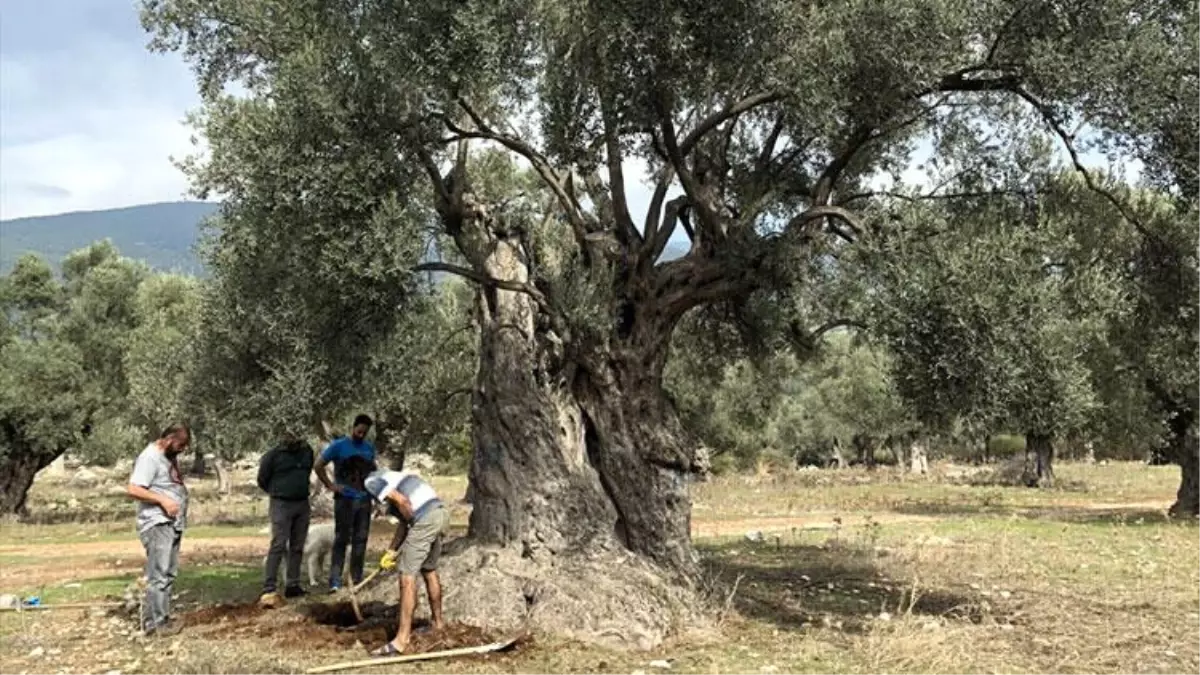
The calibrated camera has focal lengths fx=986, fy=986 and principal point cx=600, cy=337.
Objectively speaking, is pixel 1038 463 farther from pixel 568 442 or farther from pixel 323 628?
pixel 323 628

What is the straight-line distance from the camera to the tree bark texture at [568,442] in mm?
12117

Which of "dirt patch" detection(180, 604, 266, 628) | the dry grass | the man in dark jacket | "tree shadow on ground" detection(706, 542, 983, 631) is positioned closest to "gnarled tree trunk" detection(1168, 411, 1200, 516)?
the dry grass

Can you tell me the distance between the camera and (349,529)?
1416cm

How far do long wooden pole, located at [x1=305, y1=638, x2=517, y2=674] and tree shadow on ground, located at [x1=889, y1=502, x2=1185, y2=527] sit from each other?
20.1 meters

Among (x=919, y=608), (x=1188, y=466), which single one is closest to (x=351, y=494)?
(x=919, y=608)

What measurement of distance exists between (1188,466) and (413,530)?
974 inches

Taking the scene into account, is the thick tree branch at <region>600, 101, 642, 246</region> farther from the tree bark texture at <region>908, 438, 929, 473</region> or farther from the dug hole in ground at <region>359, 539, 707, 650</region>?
the tree bark texture at <region>908, 438, 929, 473</region>

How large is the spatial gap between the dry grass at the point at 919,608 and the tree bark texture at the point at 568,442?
57.2 inches

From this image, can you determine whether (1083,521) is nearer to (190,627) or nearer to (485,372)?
(485,372)

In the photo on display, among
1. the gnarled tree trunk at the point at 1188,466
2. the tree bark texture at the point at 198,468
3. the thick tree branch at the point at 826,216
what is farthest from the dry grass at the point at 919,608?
the tree bark texture at the point at 198,468

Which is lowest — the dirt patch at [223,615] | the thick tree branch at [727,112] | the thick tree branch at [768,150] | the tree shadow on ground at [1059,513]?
the tree shadow on ground at [1059,513]

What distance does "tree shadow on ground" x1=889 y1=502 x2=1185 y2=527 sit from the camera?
2514 centimetres

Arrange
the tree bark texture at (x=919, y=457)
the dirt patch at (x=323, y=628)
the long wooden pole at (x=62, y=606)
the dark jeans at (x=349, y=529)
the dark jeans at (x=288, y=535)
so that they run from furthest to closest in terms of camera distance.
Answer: the tree bark texture at (x=919, y=457) < the dark jeans at (x=349, y=529) < the long wooden pole at (x=62, y=606) < the dark jeans at (x=288, y=535) < the dirt patch at (x=323, y=628)

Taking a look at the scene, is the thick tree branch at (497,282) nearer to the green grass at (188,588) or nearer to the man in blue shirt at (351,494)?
the man in blue shirt at (351,494)
